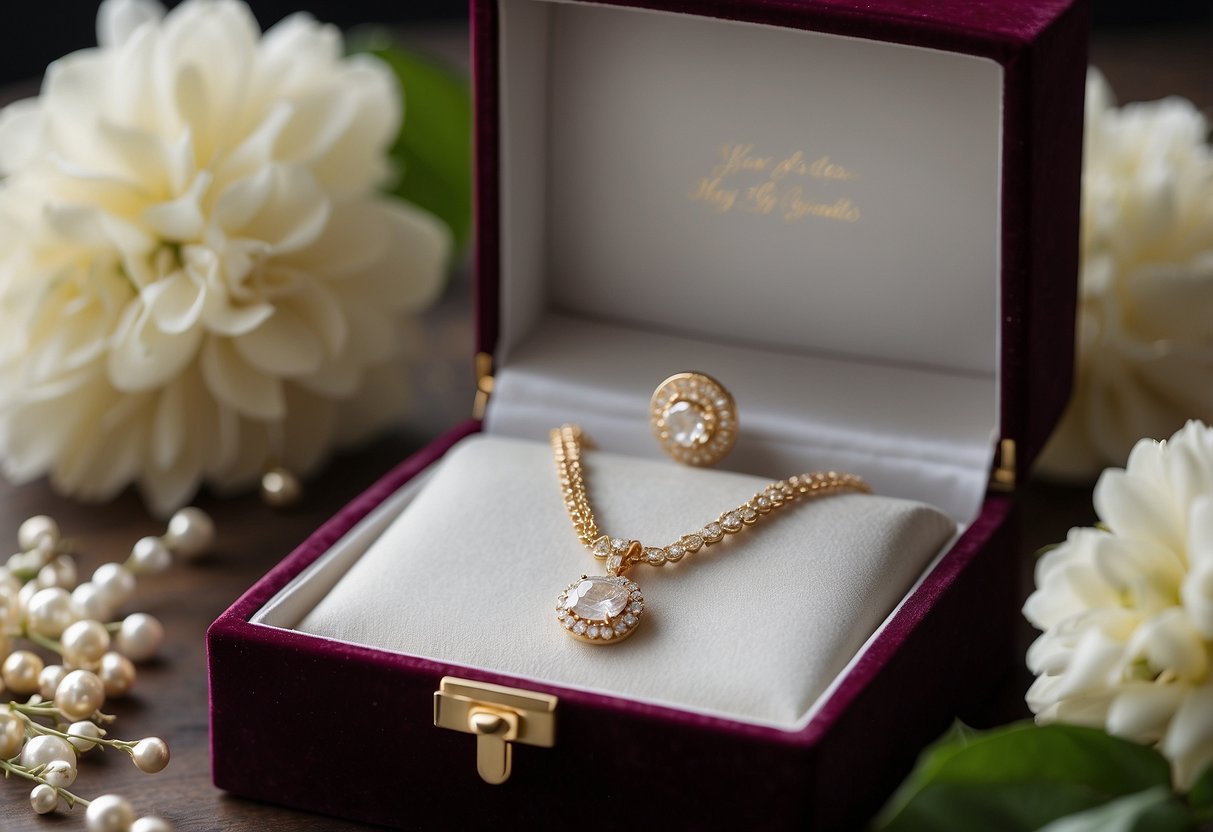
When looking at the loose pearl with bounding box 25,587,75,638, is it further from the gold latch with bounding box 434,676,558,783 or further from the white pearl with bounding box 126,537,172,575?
the gold latch with bounding box 434,676,558,783

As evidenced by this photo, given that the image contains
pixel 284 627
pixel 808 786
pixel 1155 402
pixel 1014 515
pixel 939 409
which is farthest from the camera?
pixel 1155 402

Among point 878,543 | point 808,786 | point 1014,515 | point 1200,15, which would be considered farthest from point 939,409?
point 1200,15

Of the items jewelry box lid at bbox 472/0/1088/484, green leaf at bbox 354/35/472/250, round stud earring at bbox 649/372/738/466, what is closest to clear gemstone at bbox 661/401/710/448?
round stud earring at bbox 649/372/738/466

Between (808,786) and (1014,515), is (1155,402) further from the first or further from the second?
(808,786)

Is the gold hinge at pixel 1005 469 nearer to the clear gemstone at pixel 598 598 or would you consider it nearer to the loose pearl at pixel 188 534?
the clear gemstone at pixel 598 598

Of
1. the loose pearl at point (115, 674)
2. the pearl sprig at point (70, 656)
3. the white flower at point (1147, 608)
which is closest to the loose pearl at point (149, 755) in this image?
the pearl sprig at point (70, 656)

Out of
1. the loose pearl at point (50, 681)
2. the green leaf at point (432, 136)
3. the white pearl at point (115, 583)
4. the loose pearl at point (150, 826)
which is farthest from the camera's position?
the green leaf at point (432, 136)
